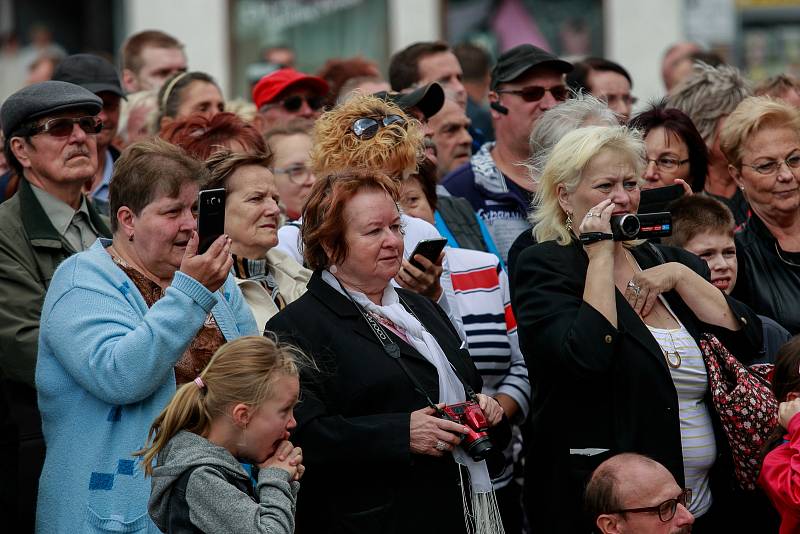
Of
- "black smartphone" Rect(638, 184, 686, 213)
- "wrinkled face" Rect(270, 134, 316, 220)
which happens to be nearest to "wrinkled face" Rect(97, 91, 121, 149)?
"wrinkled face" Rect(270, 134, 316, 220)

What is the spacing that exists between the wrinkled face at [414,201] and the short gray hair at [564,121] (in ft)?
1.56

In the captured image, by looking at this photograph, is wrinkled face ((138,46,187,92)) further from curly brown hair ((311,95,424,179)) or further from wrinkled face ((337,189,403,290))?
wrinkled face ((337,189,403,290))

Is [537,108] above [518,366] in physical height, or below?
above

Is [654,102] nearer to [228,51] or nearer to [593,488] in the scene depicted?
[593,488]

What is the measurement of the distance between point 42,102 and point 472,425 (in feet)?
7.22

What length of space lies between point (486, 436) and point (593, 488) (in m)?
0.39

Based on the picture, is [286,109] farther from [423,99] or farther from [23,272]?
[23,272]

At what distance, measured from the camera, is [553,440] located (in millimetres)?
4449

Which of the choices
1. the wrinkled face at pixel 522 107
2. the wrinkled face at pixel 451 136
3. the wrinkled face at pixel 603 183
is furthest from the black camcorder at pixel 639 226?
the wrinkled face at pixel 451 136

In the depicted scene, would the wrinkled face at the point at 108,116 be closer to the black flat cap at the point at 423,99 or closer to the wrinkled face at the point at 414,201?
the black flat cap at the point at 423,99

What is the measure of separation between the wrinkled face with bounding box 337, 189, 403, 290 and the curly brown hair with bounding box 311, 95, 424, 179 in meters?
0.64

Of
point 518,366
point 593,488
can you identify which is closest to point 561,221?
point 518,366

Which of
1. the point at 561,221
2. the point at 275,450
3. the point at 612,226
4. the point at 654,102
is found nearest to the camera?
the point at 275,450

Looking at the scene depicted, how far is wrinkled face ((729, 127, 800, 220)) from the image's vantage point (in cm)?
551
